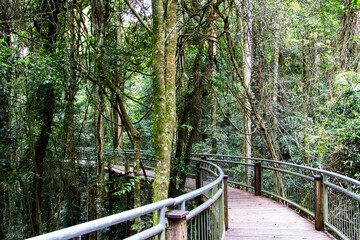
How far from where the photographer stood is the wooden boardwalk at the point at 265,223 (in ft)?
16.6

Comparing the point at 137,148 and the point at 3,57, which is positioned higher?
the point at 3,57

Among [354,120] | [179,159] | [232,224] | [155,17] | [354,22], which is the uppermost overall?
[354,22]

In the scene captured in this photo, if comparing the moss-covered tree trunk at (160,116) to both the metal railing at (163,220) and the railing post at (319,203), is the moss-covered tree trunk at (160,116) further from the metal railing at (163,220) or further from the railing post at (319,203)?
the railing post at (319,203)

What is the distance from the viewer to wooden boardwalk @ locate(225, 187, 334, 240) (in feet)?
16.6

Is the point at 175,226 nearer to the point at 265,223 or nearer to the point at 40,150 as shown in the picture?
the point at 265,223

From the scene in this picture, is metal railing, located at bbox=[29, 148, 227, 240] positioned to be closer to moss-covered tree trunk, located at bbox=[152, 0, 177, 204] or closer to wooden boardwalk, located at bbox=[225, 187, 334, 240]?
moss-covered tree trunk, located at bbox=[152, 0, 177, 204]

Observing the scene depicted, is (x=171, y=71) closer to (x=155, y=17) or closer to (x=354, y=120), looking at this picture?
(x=155, y=17)

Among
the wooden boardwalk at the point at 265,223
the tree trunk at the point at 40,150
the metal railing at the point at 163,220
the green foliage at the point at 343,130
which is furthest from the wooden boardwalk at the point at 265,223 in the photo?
the tree trunk at the point at 40,150

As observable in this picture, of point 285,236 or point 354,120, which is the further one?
point 354,120

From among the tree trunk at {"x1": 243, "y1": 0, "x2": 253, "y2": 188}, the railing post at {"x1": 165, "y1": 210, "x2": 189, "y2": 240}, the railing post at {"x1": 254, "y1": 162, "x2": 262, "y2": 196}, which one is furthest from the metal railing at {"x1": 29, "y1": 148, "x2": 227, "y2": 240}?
the tree trunk at {"x1": 243, "y1": 0, "x2": 253, "y2": 188}

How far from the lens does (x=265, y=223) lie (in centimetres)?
584

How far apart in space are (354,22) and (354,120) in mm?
3357

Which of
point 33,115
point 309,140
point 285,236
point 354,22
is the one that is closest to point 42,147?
point 33,115

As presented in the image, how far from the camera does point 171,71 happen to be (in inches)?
203
